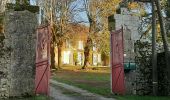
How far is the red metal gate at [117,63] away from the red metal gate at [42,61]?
4115 millimetres

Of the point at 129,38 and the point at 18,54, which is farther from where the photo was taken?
the point at 129,38

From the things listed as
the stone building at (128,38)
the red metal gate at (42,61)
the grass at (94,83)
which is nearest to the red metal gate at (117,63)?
the stone building at (128,38)

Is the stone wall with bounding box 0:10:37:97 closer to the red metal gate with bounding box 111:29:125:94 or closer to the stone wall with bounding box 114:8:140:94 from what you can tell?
the red metal gate with bounding box 111:29:125:94

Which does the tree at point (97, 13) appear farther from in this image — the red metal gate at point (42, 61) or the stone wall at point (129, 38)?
the red metal gate at point (42, 61)

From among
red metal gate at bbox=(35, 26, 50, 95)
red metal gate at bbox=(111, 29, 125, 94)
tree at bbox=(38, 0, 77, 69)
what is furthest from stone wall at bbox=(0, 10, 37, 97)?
tree at bbox=(38, 0, 77, 69)

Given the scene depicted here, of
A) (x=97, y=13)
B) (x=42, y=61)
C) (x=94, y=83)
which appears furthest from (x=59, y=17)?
(x=42, y=61)

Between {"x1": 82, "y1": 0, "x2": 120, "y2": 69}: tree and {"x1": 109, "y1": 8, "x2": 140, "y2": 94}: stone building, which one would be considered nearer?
{"x1": 109, "y1": 8, "x2": 140, "y2": 94}: stone building

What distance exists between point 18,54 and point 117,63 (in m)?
5.45

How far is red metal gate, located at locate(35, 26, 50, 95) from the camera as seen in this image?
17641 millimetres

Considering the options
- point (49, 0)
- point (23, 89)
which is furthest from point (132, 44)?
point (49, 0)

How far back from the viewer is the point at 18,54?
17203mm

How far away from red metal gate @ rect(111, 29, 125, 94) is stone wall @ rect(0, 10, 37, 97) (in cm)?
485

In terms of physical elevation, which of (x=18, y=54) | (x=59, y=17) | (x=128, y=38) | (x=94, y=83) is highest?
(x=59, y=17)

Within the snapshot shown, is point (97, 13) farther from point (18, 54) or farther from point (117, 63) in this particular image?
point (18, 54)
